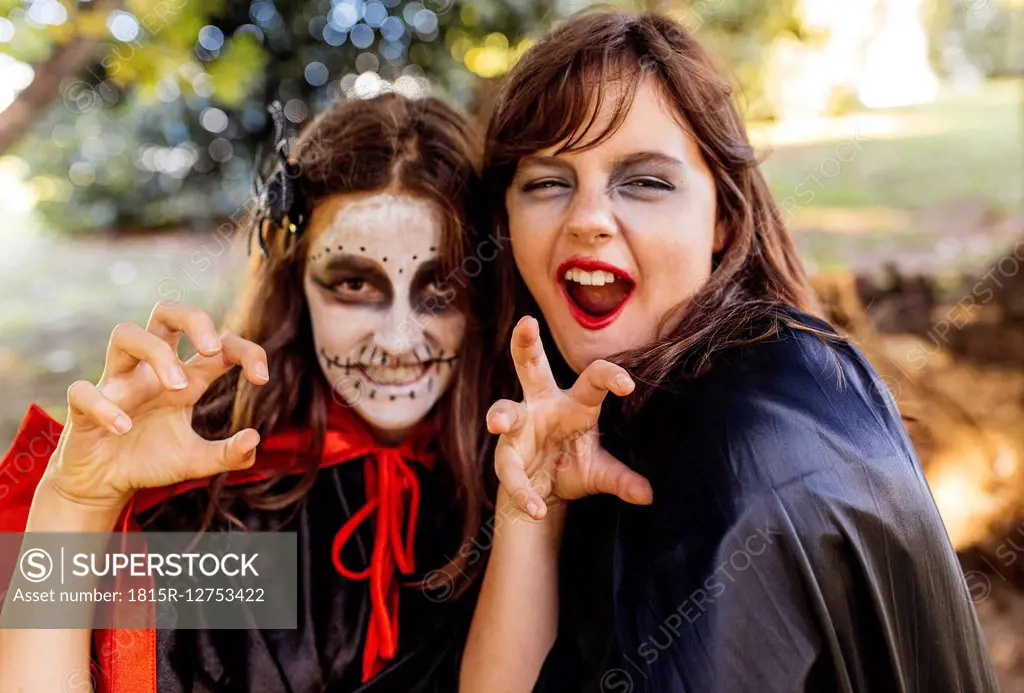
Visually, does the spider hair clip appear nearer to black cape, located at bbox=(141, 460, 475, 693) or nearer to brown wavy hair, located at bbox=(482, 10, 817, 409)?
brown wavy hair, located at bbox=(482, 10, 817, 409)

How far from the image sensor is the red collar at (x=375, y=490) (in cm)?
182

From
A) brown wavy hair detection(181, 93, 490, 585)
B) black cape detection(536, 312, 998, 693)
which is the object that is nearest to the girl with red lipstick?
black cape detection(536, 312, 998, 693)

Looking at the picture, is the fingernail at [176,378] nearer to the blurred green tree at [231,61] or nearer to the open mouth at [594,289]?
the open mouth at [594,289]

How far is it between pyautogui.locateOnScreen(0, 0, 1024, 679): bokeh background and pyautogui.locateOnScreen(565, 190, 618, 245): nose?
0.83 meters

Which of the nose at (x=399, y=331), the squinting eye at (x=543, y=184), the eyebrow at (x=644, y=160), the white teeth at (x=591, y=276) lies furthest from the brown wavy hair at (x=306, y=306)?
the eyebrow at (x=644, y=160)

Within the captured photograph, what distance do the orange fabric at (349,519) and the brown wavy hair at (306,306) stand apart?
0.04 m

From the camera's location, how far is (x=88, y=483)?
161 centimetres

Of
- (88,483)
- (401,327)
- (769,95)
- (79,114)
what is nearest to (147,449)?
(88,483)

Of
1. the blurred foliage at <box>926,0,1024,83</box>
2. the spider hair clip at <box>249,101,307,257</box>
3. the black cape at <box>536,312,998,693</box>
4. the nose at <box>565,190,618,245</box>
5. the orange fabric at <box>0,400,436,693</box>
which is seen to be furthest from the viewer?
the blurred foliage at <box>926,0,1024,83</box>

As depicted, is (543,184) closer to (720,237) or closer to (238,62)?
(720,237)

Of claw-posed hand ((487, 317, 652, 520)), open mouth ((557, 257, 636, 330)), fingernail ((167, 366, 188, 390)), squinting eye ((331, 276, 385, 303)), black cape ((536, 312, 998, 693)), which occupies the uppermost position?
squinting eye ((331, 276, 385, 303))

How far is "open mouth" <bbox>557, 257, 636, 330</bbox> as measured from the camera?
1.64 meters

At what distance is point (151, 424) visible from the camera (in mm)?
1644

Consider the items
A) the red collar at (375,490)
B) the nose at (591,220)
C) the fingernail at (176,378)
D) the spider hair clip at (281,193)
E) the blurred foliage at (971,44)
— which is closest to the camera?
the fingernail at (176,378)
